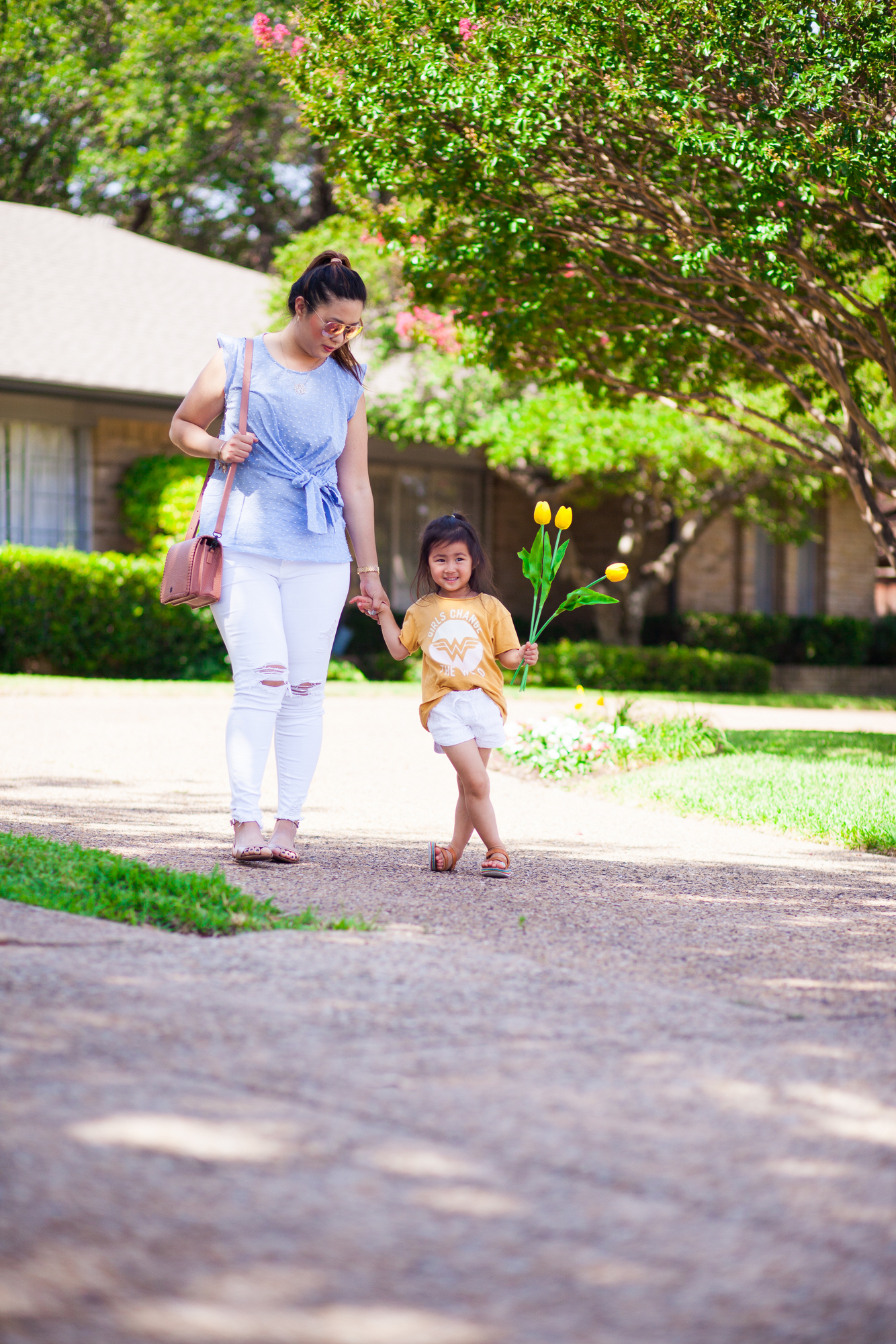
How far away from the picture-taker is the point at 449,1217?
1840 mm

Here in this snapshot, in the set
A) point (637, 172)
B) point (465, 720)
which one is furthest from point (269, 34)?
point (465, 720)

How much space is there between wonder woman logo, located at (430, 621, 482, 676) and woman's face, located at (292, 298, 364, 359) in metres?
1.01

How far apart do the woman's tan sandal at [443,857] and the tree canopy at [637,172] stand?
4.57 meters

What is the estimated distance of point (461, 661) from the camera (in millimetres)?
4469

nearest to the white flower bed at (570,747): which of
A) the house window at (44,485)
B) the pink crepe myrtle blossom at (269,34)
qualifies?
the pink crepe myrtle blossom at (269,34)

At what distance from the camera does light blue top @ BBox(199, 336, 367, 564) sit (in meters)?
4.28

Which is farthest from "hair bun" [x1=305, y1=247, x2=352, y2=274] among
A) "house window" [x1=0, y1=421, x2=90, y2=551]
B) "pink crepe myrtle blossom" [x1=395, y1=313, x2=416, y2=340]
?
"house window" [x1=0, y1=421, x2=90, y2=551]

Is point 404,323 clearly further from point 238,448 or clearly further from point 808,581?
point 238,448

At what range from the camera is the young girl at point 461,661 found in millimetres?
4438

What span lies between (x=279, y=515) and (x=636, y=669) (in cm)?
1134

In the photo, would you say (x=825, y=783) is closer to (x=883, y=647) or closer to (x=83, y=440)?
(x=83, y=440)

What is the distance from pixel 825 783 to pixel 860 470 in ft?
12.1

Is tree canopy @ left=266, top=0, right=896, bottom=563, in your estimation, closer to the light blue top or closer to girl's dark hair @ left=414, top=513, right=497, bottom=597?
girl's dark hair @ left=414, top=513, right=497, bottom=597

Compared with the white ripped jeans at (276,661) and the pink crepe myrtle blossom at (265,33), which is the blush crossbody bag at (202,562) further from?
the pink crepe myrtle blossom at (265,33)
